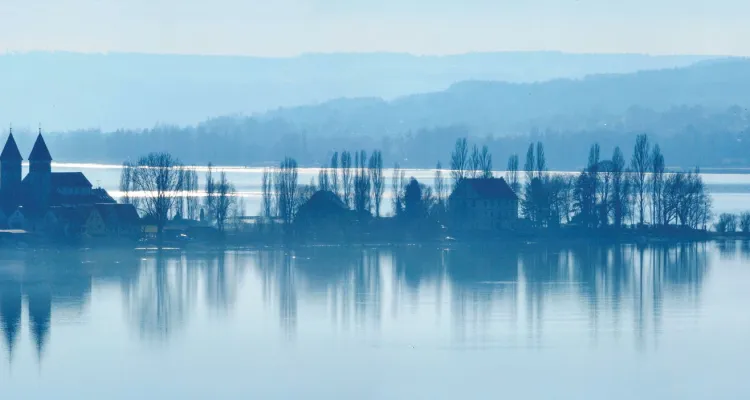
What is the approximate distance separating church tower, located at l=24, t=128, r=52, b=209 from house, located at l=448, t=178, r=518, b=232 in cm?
1000

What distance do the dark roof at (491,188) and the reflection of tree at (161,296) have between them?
1068cm

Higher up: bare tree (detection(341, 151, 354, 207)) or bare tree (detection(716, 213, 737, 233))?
bare tree (detection(341, 151, 354, 207))

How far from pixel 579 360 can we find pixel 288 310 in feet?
17.3

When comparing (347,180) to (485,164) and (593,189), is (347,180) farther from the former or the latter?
(593,189)

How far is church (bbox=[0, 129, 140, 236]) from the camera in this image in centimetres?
3030

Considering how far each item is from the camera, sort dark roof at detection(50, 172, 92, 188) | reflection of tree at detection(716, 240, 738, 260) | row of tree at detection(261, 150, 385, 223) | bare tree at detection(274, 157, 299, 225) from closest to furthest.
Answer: reflection of tree at detection(716, 240, 738, 260)
dark roof at detection(50, 172, 92, 188)
bare tree at detection(274, 157, 299, 225)
row of tree at detection(261, 150, 385, 223)

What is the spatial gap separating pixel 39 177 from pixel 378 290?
12.0 meters

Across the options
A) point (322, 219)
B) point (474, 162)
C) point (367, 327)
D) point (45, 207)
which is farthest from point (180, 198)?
point (367, 327)

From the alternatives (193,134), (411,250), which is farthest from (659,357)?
(193,134)

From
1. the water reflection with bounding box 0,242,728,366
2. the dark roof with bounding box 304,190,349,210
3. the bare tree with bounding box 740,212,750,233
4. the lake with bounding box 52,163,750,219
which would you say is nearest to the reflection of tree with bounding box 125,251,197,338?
the water reflection with bounding box 0,242,728,366

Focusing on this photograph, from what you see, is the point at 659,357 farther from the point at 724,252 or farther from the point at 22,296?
the point at 724,252

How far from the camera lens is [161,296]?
69.6 ft

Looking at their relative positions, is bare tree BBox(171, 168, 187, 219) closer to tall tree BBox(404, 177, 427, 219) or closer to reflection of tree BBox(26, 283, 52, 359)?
tall tree BBox(404, 177, 427, 219)

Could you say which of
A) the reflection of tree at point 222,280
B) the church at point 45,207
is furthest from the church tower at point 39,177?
the reflection of tree at point 222,280
